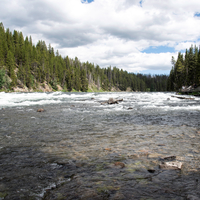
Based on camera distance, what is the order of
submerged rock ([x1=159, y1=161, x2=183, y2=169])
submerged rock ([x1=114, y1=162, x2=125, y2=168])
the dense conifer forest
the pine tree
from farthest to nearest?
the dense conifer forest < the pine tree < submerged rock ([x1=114, y1=162, x2=125, y2=168]) < submerged rock ([x1=159, y1=161, x2=183, y2=169])

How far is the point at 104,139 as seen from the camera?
7129 mm

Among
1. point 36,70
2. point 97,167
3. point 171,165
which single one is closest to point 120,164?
point 97,167

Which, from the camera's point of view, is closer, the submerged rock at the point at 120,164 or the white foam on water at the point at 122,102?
the submerged rock at the point at 120,164

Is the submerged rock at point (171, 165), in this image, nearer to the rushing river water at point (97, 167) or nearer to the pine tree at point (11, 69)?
the rushing river water at point (97, 167)

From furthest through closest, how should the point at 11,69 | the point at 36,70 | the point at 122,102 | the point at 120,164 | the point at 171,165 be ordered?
1. the point at 36,70
2. the point at 11,69
3. the point at 122,102
4. the point at 120,164
5. the point at 171,165

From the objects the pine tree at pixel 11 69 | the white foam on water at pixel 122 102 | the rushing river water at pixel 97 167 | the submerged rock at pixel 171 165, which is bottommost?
the rushing river water at pixel 97 167

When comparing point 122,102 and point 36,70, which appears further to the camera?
point 36,70

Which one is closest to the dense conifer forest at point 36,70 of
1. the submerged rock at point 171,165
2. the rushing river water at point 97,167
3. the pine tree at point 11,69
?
the pine tree at point 11,69

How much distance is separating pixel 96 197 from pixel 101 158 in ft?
6.55

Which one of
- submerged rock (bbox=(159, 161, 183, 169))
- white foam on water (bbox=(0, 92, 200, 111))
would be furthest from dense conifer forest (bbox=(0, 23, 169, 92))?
submerged rock (bbox=(159, 161, 183, 169))

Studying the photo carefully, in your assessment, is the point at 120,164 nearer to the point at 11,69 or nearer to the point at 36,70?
the point at 11,69

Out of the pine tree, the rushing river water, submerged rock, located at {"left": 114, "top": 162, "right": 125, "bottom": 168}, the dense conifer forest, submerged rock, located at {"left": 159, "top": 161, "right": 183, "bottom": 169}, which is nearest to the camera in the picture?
the rushing river water

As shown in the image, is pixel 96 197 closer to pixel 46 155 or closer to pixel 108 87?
pixel 46 155

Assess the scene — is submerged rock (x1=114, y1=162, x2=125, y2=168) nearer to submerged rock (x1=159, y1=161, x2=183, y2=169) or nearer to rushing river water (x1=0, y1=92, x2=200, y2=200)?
rushing river water (x1=0, y1=92, x2=200, y2=200)
